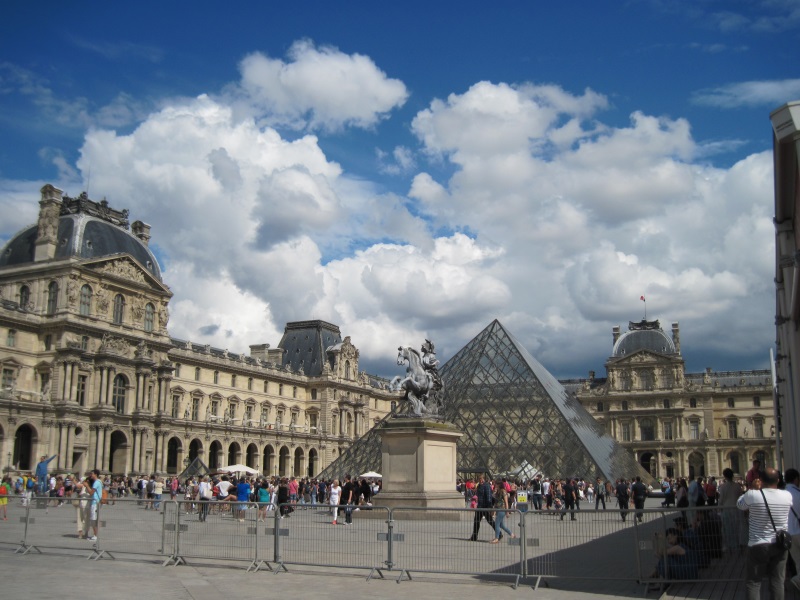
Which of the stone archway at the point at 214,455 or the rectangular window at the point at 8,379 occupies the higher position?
the rectangular window at the point at 8,379

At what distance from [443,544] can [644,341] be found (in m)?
78.1

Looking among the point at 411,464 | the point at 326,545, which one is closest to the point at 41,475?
the point at 411,464

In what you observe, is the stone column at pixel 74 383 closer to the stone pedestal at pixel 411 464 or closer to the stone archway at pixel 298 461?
the stone archway at pixel 298 461

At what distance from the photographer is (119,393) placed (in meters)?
51.9

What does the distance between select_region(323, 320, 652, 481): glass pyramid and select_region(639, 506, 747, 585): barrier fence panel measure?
23298mm

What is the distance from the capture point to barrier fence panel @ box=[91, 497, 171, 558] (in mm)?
12219

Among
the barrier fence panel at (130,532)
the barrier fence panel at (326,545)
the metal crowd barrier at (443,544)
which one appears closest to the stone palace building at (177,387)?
the barrier fence panel at (130,532)

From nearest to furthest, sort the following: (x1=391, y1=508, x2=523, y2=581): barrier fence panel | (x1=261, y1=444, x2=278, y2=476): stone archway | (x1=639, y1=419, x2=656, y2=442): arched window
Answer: (x1=391, y1=508, x2=523, y2=581): barrier fence panel < (x1=261, y1=444, x2=278, y2=476): stone archway < (x1=639, y1=419, x2=656, y2=442): arched window

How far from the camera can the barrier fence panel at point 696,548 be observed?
9.34 m

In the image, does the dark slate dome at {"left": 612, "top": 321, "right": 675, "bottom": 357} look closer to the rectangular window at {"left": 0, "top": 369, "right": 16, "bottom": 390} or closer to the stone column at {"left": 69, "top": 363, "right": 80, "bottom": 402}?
the stone column at {"left": 69, "top": 363, "right": 80, "bottom": 402}

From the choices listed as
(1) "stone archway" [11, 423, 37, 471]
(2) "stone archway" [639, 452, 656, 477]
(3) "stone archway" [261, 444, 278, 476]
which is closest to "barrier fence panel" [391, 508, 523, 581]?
(1) "stone archway" [11, 423, 37, 471]

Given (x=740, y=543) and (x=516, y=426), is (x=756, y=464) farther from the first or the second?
(x=516, y=426)

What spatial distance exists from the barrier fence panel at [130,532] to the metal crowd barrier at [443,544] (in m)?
0.02

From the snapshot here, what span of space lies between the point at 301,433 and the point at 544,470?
40.7 m
